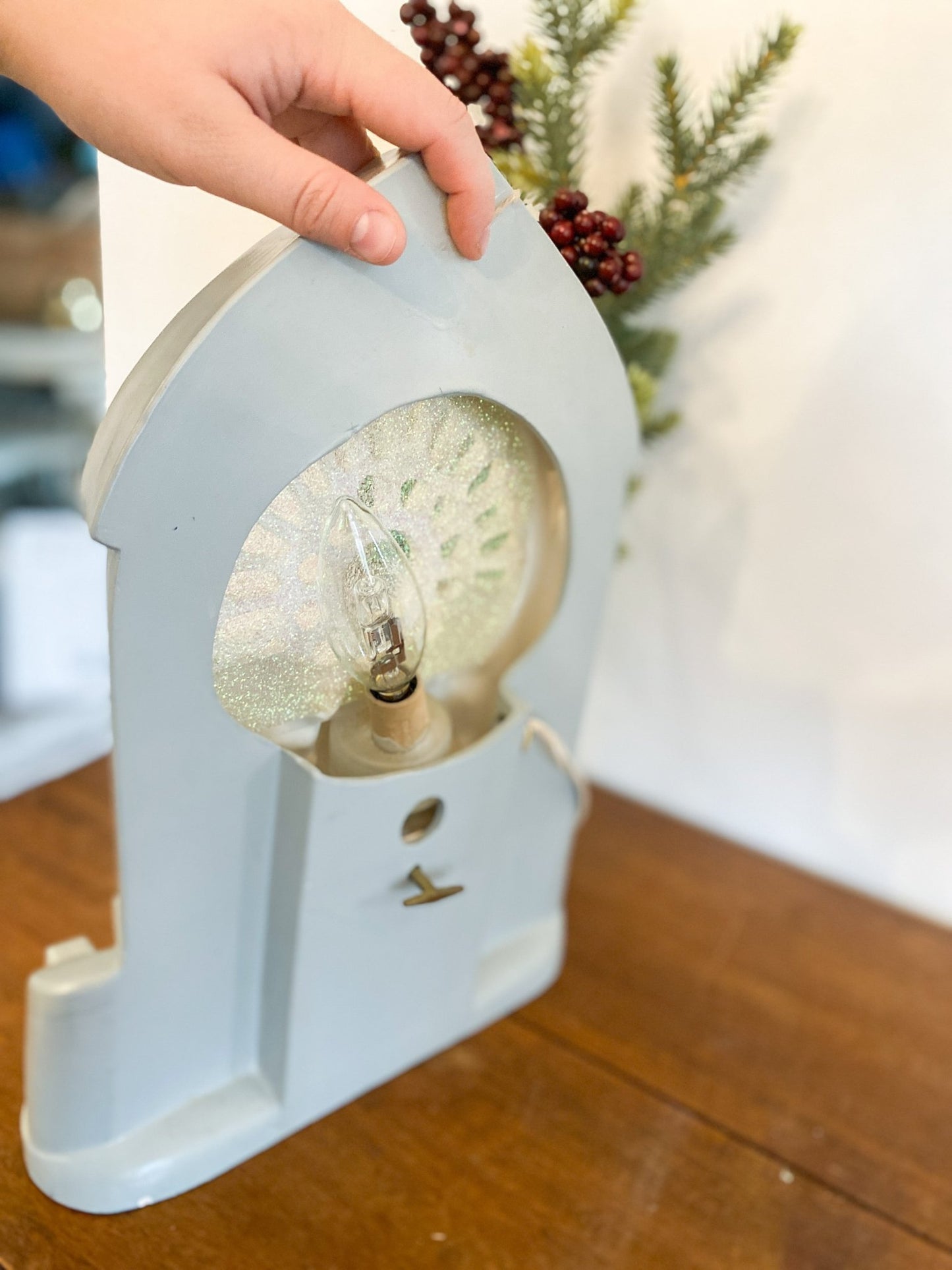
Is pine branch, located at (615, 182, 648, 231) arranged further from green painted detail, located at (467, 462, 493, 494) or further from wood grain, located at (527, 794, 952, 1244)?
wood grain, located at (527, 794, 952, 1244)

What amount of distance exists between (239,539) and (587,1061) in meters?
0.39

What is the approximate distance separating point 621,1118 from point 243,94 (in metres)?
0.53

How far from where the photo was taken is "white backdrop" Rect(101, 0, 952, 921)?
62 centimetres

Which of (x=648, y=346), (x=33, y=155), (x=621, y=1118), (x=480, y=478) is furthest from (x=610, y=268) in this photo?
(x=33, y=155)

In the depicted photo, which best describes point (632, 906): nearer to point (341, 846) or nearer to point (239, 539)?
point (341, 846)

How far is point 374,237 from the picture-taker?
348 mm

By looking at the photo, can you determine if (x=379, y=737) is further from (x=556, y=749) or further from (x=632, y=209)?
(x=632, y=209)

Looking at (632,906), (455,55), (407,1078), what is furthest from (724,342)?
(407,1078)

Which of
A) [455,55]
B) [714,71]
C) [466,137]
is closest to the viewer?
[466,137]

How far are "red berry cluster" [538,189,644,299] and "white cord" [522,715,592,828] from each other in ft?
0.75

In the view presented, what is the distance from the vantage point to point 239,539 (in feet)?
1.29

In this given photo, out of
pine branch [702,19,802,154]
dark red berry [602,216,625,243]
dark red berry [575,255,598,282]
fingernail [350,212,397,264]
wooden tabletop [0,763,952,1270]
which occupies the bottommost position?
wooden tabletop [0,763,952,1270]

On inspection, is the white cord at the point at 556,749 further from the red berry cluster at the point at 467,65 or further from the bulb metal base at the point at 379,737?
the red berry cluster at the point at 467,65

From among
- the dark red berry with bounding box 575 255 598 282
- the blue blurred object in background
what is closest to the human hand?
the dark red berry with bounding box 575 255 598 282
